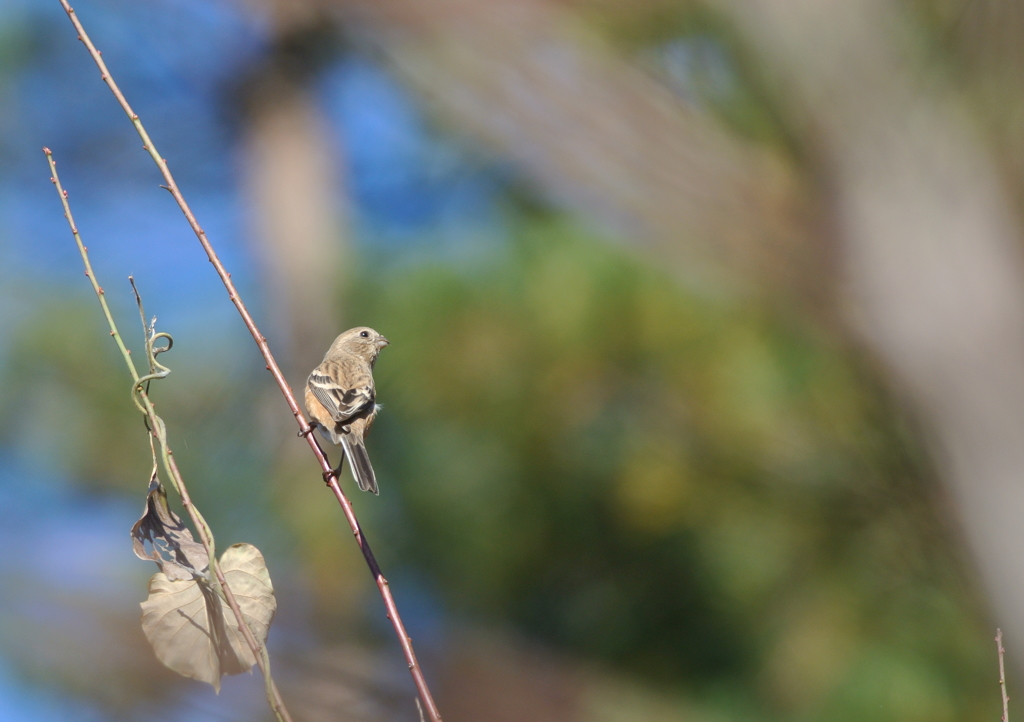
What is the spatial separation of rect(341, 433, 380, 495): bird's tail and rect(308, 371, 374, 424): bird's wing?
0.18 ft

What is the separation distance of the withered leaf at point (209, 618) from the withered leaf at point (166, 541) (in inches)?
0.5

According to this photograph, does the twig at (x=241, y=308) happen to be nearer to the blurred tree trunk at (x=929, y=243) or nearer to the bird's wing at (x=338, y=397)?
the blurred tree trunk at (x=929, y=243)

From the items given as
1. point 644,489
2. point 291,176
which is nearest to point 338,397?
point 644,489

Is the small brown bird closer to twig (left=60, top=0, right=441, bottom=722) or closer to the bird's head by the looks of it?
the bird's head

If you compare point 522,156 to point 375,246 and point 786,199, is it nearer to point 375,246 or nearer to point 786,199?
point 786,199

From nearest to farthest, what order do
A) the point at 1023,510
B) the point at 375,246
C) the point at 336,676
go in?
the point at 1023,510, the point at 336,676, the point at 375,246

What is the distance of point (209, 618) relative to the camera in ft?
3.26

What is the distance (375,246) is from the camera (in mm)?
3508

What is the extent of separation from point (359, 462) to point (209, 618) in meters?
1.00

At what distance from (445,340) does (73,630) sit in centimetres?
155

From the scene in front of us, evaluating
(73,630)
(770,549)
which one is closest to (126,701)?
(73,630)

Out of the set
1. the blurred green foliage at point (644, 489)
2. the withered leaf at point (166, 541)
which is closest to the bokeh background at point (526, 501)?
the blurred green foliage at point (644, 489)

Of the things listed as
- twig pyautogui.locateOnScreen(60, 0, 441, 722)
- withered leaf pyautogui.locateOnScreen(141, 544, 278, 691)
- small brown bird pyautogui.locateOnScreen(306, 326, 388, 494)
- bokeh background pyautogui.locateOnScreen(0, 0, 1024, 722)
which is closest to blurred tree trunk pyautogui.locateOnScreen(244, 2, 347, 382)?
bokeh background pyautogui.locateOnScreen(0, 0, 1024, 722)

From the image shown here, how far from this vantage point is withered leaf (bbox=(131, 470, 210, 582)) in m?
0.98
